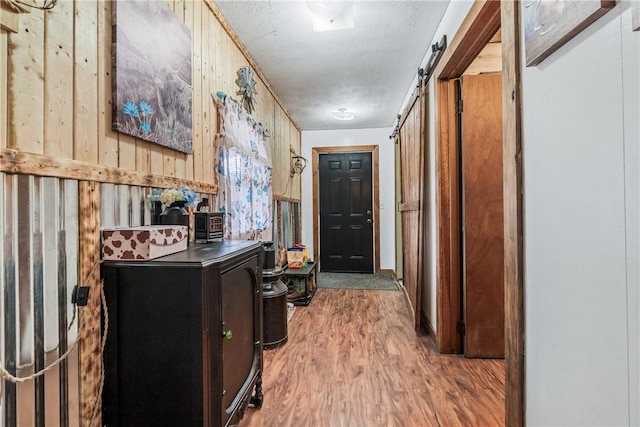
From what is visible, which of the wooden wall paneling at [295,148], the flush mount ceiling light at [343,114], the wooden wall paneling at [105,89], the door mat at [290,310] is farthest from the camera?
the wooden wall paneling at [295,148]

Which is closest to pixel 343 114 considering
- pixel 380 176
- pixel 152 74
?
pixel 380 176

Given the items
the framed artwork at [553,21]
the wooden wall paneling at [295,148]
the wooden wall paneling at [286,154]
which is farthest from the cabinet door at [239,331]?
the wooden wall paneling at [295,148]

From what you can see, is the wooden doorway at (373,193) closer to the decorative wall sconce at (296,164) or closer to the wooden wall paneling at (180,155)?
the decorative wall sconce at (296,164)

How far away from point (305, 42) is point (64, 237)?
216 cm

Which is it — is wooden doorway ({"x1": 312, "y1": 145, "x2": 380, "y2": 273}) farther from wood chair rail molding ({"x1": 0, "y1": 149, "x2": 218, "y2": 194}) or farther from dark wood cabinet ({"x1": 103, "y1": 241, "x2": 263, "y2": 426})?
dark wood cabinet ({"x1": 103, "y1": 241, "x2": 263, "y2": 426})

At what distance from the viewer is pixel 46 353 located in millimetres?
946

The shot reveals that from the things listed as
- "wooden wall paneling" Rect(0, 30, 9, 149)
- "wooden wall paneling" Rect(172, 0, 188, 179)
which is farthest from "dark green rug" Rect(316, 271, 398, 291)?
"wooden wall paneling" Rect(0, 30, 9, 149)

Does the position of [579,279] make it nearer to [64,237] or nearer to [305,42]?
[64,237]

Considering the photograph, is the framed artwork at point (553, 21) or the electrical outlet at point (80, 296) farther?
the electrical outlet at point (80, 296)

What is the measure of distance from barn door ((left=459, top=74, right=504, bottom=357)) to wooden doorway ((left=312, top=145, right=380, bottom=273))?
2999 millimetres

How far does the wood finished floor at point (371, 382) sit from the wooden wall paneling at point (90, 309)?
73 centimetres

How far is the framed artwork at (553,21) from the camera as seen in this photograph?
82 cm

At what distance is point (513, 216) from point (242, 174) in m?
1.77

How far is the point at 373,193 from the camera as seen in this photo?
17.3 ft
